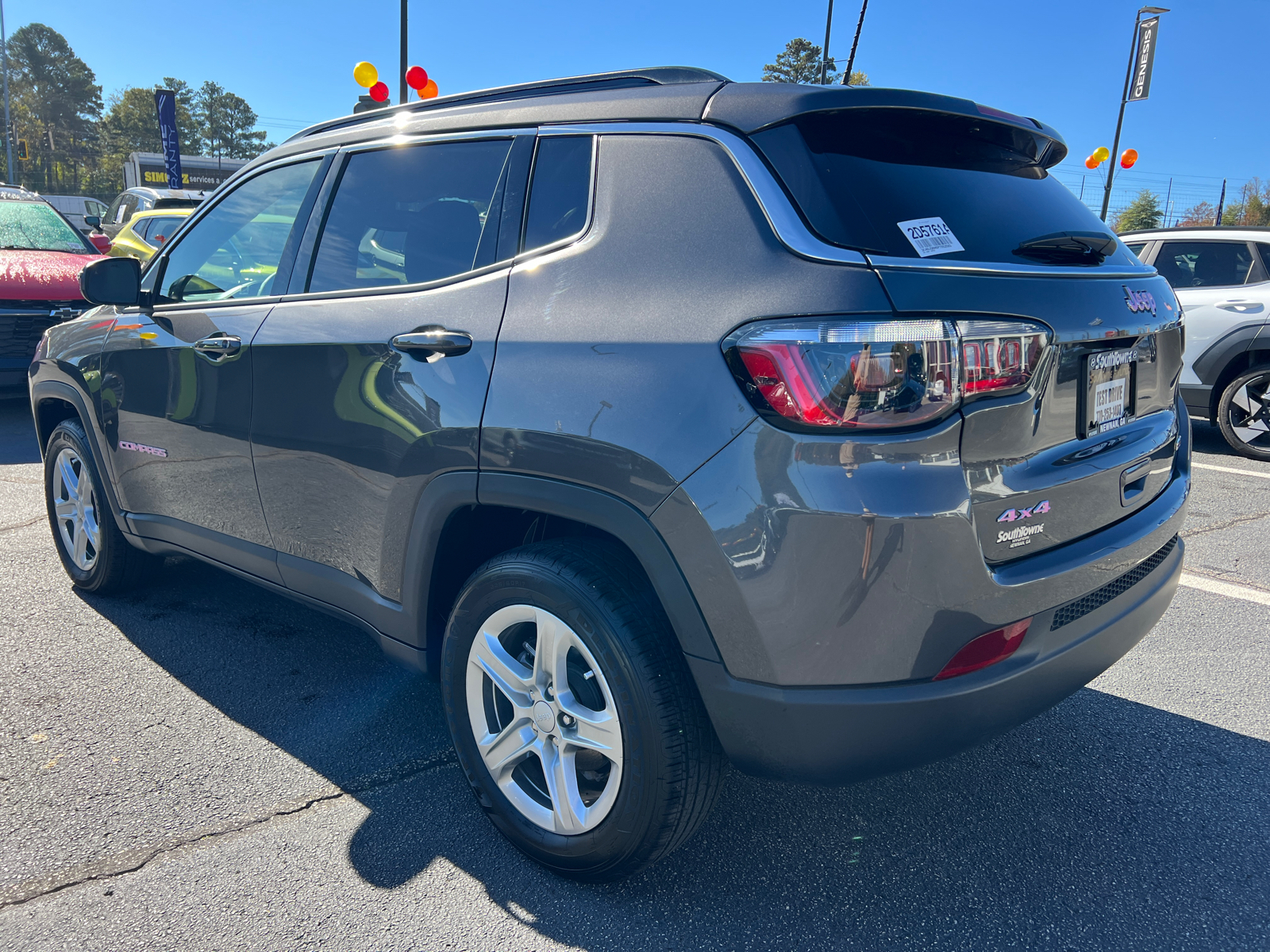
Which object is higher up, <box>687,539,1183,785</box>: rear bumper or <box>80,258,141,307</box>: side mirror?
<box>80,258,141,307</box>: side mirror

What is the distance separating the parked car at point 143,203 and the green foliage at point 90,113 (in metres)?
80.2

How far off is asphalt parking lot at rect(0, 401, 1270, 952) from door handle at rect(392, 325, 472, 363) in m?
1.25

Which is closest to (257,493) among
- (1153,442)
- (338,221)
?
(338,221)

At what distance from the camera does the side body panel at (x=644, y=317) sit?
173 cm

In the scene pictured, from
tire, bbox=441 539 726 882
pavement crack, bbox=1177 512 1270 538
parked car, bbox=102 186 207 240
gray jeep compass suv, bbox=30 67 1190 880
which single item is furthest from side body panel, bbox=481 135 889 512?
parked car, bbox=102 186 207 240

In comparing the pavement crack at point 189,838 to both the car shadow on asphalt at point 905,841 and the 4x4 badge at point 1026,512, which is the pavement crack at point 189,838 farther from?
the 4x4 badge at point 1026,512

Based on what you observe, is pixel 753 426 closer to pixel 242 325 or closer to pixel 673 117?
pixel 673 117

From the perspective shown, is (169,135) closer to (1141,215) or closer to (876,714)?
(876,714)

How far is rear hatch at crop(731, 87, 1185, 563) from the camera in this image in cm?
173

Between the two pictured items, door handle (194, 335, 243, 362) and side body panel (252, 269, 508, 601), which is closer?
side body panel (252, 269, 508, 601)

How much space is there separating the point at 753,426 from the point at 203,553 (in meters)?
2.36

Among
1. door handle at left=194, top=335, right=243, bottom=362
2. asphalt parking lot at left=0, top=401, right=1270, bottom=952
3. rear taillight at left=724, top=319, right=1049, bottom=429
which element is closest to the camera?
rear taillight at left=724, top=319, right=1049, bottom=429

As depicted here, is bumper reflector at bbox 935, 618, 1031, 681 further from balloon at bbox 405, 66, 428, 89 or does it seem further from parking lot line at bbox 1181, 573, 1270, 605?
balloon at bbox 405, 66, 428, 89

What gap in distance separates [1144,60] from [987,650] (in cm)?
2957
